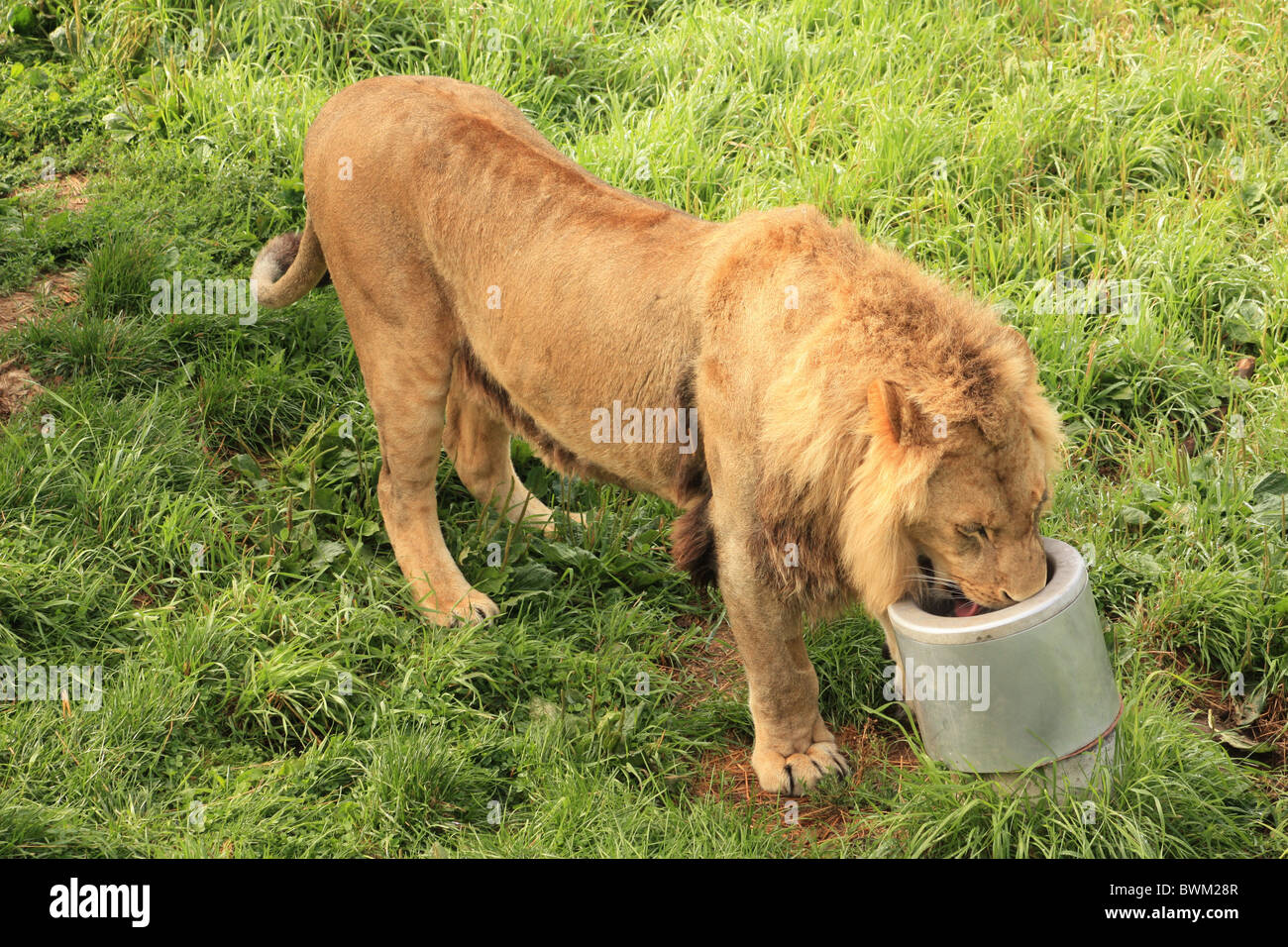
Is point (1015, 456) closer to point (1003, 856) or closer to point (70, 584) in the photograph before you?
point (1003, 856)

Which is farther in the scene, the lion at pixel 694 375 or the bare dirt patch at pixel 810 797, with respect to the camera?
the bare dirt patch at pixel 810 797

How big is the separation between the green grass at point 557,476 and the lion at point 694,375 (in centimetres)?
Answer: 39

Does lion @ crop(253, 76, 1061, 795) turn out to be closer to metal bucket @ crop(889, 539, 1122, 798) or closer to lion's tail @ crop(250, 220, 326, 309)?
lion's tail @ crop(250, 220, 326, 309)

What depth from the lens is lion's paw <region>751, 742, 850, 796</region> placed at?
439cm

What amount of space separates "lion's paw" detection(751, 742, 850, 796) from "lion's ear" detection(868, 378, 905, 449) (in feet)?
4.31

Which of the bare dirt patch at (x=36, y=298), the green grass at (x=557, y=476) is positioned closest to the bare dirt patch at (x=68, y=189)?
the green grass at (x=557, y=476)

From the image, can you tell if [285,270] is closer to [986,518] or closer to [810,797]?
[810,797]

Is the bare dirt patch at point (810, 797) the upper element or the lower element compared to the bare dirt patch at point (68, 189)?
lower

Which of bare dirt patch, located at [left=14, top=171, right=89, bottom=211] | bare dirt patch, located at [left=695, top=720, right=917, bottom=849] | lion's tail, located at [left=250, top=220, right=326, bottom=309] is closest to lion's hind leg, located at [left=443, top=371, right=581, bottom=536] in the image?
lion's tail, located at [left=250, top=220, right=326, bottom=309]

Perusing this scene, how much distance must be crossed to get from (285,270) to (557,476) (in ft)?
4.75

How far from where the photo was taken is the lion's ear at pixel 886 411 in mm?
3539

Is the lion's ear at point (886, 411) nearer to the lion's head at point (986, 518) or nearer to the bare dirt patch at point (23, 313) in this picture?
the lion's head at point (986, 518)

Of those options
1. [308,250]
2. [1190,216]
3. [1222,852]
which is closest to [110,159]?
[308,250]

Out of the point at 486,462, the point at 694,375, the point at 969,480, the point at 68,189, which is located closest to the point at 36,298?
the point at 68,189
